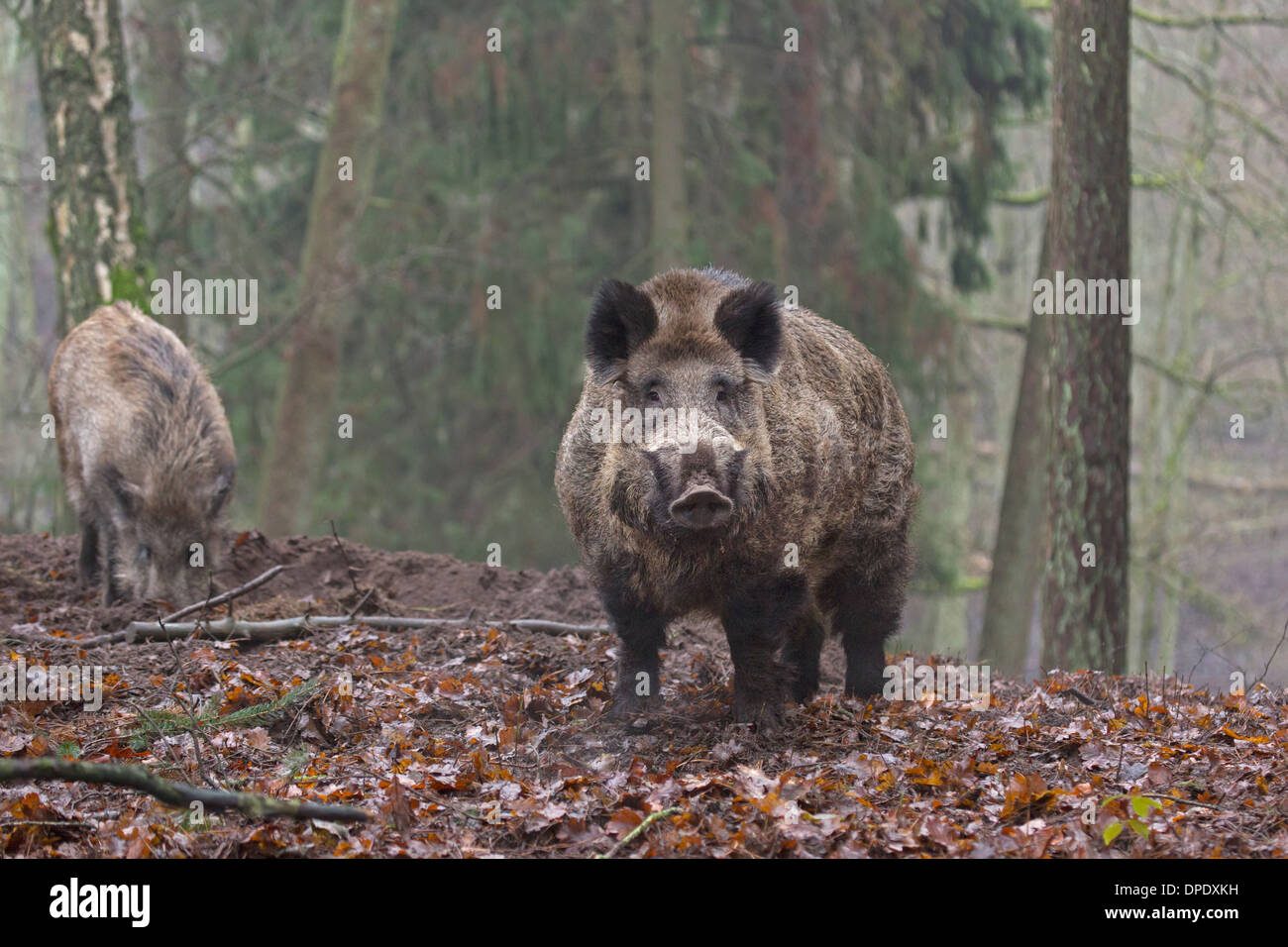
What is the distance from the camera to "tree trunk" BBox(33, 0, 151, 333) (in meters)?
10.4

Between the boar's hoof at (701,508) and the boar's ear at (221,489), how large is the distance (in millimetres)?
5092

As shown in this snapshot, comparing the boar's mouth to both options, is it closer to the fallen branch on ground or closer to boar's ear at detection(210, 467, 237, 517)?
the fallen branch on ground

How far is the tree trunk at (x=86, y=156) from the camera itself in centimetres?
1045

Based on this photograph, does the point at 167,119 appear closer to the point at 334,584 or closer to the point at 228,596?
the point at 334,584

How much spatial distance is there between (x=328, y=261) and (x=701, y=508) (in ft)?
35.0

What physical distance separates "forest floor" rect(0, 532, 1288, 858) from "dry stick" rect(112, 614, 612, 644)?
0.20 feet

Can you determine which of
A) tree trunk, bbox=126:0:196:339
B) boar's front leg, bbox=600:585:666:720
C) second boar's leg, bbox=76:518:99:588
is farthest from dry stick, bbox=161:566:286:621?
tree trunk, bbox=126:0:196:339

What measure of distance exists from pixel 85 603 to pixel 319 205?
23.6ft

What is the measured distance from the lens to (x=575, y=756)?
18.3 ft

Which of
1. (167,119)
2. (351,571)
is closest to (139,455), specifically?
(351,571)
